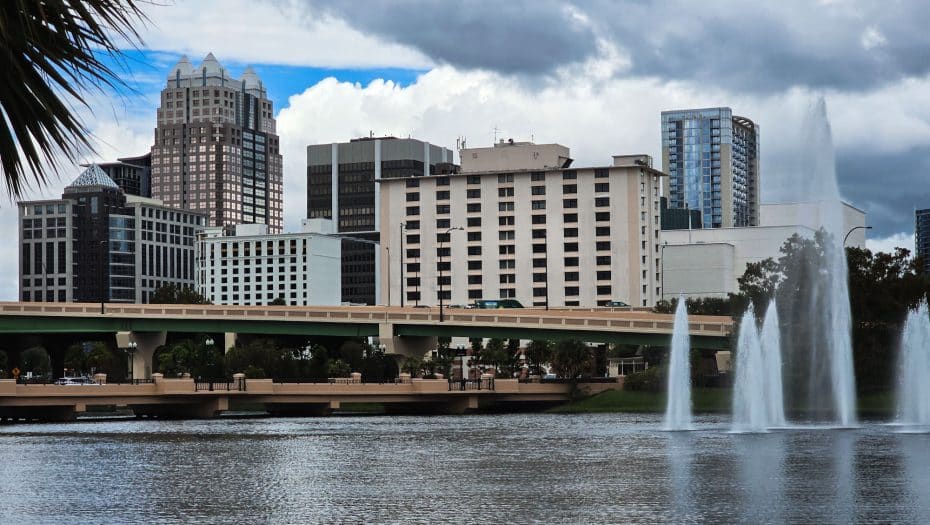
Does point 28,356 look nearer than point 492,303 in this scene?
Yes

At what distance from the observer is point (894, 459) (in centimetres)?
5134

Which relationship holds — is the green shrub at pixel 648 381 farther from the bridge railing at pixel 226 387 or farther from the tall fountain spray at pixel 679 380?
the bridge railing at pixel 226 387

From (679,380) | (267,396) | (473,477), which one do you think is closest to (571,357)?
(267,396)

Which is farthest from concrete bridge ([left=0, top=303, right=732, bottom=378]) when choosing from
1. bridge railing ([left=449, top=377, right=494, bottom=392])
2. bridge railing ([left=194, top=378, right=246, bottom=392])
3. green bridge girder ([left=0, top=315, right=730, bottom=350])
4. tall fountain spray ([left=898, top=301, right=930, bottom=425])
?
tall fountain spray ([left=898, top=301, right=930, bottom=425])

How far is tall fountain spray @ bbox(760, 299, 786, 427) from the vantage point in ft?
258

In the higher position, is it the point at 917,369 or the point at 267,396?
the point at 917,369

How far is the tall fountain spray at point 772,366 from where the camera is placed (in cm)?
7850

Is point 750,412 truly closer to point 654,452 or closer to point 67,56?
point 654,452

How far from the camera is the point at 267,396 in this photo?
361 feet

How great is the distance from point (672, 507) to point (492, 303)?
160m

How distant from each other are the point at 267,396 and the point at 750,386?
1774 inches

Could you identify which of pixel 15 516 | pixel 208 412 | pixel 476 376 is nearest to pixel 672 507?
pixel 15 516

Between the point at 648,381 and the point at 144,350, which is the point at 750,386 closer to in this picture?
the point at 648,381

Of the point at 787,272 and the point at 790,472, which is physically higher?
the point at 787,272
